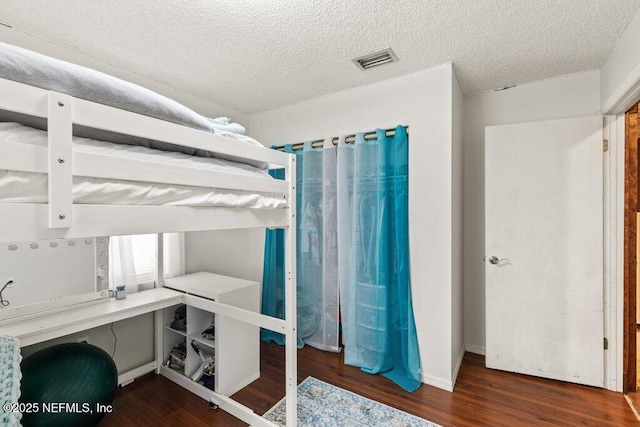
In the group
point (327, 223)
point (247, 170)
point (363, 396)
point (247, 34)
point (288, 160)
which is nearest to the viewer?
point (247, 170)

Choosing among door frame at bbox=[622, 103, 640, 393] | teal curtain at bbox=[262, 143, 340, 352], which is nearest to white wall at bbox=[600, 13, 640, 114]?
door frame at bbox=[622, 103, 640, 393]

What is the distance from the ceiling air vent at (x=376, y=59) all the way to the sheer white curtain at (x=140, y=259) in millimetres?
2005

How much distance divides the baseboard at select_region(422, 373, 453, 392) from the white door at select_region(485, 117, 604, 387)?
1.78 ft

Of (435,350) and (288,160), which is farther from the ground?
(288,160)

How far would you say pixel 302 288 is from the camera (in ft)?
9.33

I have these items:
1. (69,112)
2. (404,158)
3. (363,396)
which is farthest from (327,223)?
(69,112)

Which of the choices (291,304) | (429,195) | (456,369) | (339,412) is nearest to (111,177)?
(291,304)

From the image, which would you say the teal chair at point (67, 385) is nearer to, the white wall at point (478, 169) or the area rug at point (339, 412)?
the area rug at point (339, 412)

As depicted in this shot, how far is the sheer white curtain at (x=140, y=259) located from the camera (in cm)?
222

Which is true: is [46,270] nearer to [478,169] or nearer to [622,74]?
[478,169]

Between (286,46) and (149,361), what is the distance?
8.43 ft

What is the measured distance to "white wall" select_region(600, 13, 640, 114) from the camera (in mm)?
1616

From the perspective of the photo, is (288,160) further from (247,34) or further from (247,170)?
(247,34)

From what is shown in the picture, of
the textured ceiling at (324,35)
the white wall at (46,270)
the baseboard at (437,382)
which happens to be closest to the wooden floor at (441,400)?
the baseboard at (437,382)
